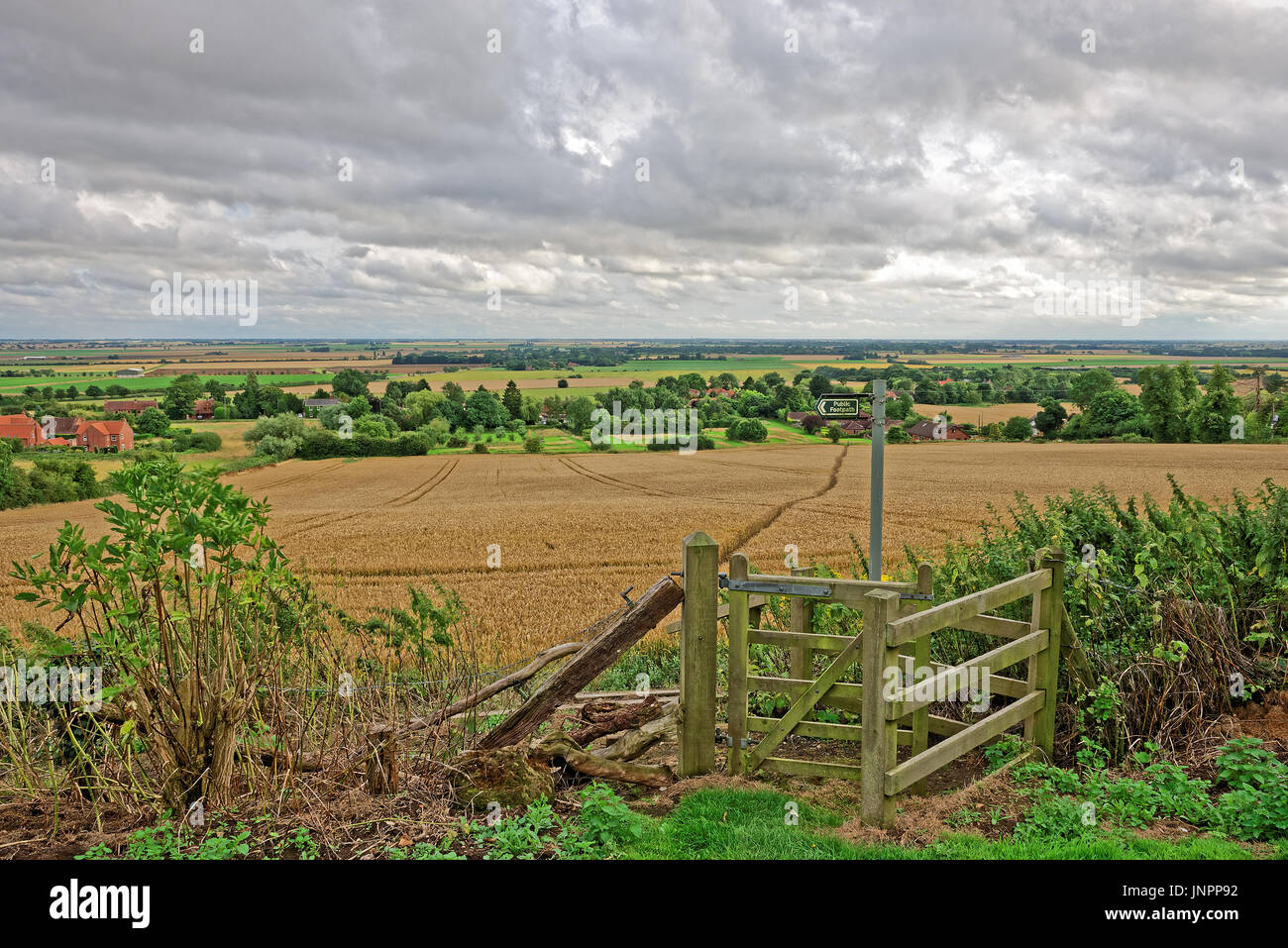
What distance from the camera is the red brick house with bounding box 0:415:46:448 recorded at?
195 feet

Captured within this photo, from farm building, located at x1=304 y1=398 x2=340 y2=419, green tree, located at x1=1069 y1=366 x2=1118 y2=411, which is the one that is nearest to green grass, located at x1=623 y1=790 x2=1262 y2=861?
green tree, located at x1=1069 y1=366 x2=1118 y2=411

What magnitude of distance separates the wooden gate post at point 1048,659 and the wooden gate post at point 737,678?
212 centimetres

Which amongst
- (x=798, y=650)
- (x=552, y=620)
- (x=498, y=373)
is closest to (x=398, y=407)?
(x=498, y=373)

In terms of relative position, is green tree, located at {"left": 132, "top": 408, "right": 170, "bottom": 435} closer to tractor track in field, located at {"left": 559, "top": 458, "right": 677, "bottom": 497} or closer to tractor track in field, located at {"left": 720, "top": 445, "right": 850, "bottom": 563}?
tractor track in field, located at {"left": 559, "top": 458, "right": 677, "bottom": 497}

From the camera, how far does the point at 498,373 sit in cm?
12250

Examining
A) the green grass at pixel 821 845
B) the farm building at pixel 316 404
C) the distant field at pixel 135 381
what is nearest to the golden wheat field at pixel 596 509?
the green grass at pixel 821 845

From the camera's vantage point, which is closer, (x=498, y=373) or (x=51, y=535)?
(x=51, y=535)

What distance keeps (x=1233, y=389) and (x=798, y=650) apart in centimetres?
7219

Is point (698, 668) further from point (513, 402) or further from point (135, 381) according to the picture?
point (135, 381)

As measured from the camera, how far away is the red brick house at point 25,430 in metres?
59.6

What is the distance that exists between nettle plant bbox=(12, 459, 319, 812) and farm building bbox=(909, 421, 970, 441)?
207ft

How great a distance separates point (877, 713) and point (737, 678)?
1.09 meters

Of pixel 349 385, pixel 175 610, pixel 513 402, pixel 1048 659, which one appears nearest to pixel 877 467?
pixel 1048 659

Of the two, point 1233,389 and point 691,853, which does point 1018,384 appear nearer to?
point 1233,389
